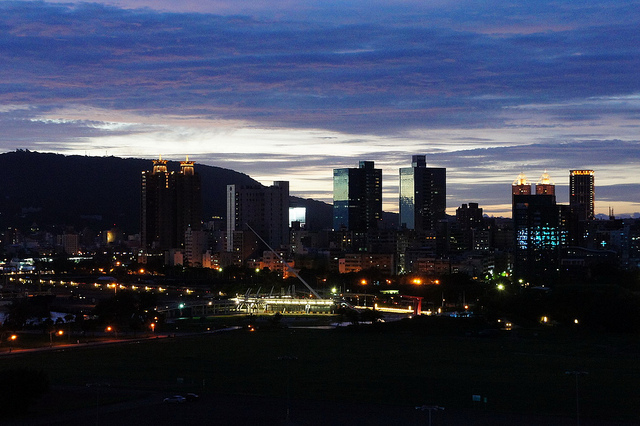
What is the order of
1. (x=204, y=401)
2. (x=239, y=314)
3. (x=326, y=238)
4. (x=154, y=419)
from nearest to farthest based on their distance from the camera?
(x=154, y=419), (x=204, y=401), (x=239, y=314), (x=326, y=238)

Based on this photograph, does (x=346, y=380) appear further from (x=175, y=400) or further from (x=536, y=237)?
(x=536, y=237)

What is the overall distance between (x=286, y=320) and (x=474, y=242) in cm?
10034

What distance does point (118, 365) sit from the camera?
147 ft

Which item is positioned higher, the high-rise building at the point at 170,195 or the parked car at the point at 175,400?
the high-rise building at the point at 170,195

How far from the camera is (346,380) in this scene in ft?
131

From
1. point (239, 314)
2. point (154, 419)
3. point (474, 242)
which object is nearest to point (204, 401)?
point (154, 419)

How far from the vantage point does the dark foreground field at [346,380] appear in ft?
105

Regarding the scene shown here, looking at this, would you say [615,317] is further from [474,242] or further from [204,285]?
[474,242]

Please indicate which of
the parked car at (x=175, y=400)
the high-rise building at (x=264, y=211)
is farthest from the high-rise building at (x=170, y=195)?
the parked car at (x=175, y=400)

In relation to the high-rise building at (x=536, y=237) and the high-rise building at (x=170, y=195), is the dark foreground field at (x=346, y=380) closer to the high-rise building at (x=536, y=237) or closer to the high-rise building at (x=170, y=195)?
the high-rise building at (x=536, y=237)

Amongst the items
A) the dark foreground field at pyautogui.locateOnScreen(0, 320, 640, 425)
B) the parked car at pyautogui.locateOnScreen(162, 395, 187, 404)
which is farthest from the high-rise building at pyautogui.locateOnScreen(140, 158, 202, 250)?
the parked car at pyautogui.locateOnScreen(162, 395, 187, 404)

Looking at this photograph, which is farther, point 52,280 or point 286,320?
point 52,280

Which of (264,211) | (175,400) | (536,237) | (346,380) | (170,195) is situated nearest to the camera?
(175,400)

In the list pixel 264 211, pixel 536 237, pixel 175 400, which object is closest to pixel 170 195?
pixel 264 211
